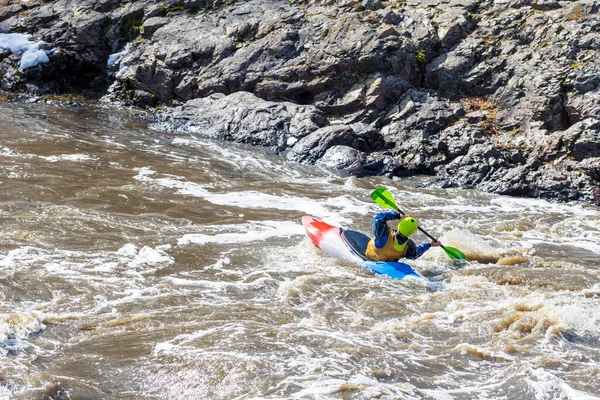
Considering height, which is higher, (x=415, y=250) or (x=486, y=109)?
(x=486, y=109)

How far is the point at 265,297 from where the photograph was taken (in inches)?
264

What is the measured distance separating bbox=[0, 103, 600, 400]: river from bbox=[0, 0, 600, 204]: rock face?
76.1 inches

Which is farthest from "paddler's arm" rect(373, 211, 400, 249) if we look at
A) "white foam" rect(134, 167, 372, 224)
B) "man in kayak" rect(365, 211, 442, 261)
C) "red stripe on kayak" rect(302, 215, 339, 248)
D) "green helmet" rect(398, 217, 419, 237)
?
"white foam" rect(134, 167, 372, 224)

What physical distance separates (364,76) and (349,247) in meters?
9.20

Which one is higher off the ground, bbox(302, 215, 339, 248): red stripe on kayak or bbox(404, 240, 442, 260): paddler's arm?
bbox(302, 215, 339, 248): red stripe on kayak

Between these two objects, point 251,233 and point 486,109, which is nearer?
point 251,233

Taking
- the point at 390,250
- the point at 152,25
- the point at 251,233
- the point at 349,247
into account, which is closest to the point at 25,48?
the point at 152,25

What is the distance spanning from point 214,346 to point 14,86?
16474 millimetres

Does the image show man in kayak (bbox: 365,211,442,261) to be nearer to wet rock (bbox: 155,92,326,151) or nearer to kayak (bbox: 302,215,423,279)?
kayak (bbox: 302,215,423,279)

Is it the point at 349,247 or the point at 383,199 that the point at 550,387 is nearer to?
the point at 349,247

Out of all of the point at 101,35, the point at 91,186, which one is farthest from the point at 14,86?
the point at 91,186

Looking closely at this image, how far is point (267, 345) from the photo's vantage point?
5492 mm

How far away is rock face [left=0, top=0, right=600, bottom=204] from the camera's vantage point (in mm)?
13672

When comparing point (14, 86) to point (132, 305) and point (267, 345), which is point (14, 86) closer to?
point (132, 305)
